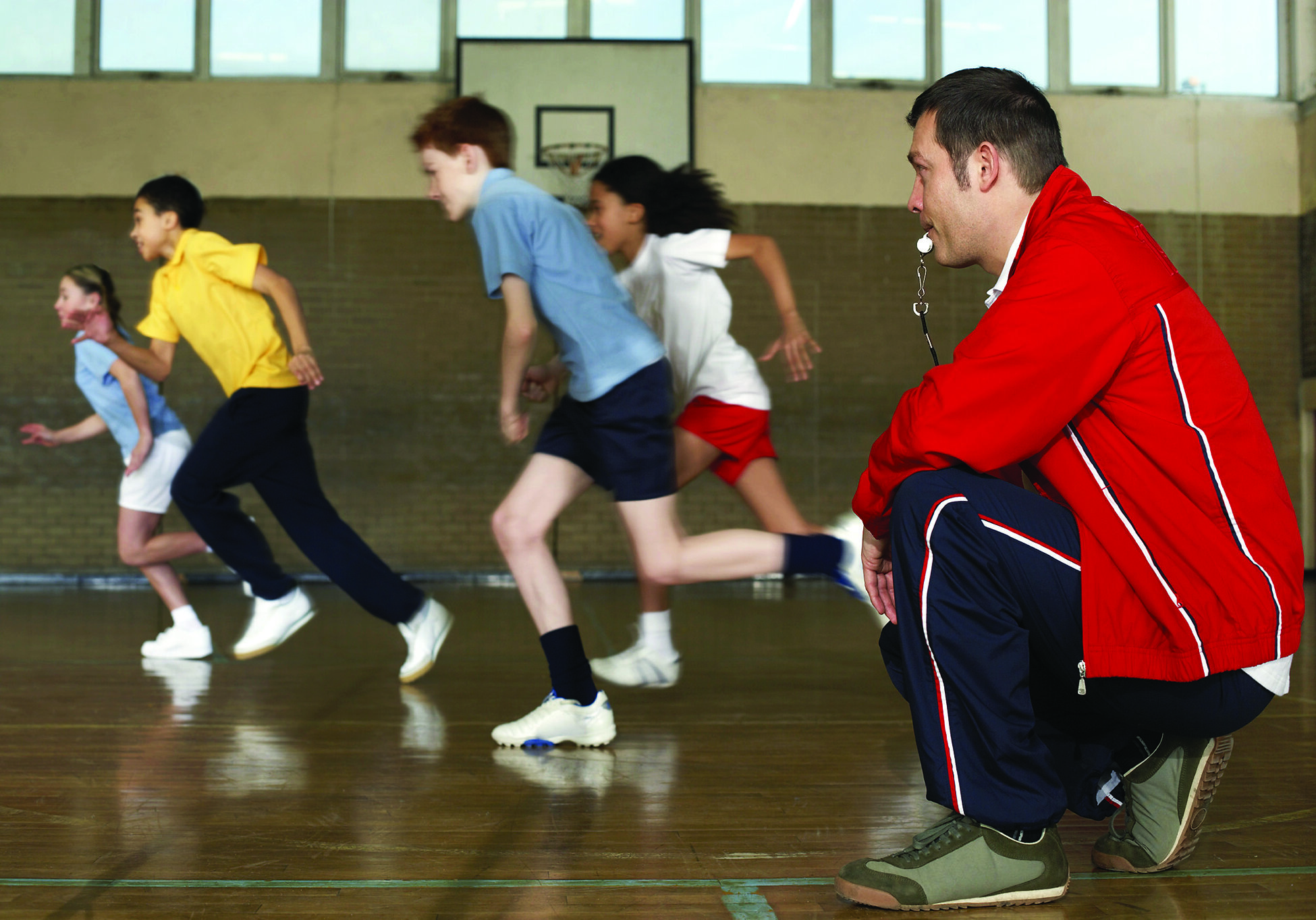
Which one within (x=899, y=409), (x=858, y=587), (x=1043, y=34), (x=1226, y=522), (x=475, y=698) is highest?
(x=1043, y=34)

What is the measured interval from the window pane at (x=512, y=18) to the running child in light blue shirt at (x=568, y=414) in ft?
19.6

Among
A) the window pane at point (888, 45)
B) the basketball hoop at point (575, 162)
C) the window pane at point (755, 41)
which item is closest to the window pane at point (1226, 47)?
the window pane at point (888, 45)

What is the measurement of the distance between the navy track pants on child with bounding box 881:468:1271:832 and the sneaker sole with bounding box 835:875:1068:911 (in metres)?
0.08

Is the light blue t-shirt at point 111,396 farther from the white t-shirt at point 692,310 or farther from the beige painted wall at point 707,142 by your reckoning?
the beige painted wall at point 707,142

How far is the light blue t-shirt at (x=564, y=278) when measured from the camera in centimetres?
229

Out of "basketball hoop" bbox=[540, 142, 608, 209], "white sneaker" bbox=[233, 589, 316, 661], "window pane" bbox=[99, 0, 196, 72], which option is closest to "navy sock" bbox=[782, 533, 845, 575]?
"white sneaker" bbox=[233, 589, 316, 661]

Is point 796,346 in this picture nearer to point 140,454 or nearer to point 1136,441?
point 1136,441

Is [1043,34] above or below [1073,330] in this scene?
above

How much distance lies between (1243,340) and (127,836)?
8.60m

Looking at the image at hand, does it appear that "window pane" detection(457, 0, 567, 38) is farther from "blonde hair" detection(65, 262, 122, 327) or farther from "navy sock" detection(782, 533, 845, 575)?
"navy sock" detection(782, 533, 845, 575)

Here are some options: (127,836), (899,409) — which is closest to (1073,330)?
(899,409)

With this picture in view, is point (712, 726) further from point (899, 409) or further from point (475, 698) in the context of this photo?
point (899, 409)

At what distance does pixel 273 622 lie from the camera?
340 centimetres

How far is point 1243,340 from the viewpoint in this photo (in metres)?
8.37
